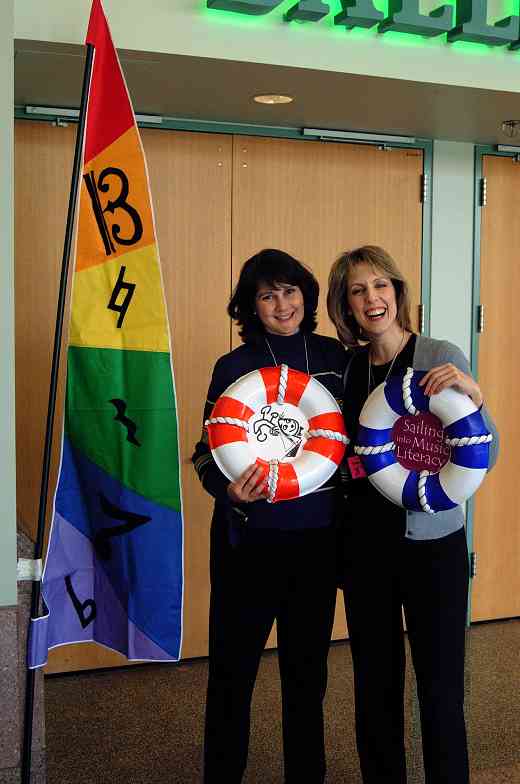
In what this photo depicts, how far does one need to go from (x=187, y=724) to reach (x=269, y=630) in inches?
36.0

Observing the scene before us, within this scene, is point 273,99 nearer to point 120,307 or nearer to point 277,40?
point 277,40

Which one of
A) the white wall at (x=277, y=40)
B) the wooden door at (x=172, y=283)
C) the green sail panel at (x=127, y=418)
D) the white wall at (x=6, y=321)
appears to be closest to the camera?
the white wall at (x=6, y=321)

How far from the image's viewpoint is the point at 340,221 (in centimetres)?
356

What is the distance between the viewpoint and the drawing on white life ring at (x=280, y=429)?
212 centimetres

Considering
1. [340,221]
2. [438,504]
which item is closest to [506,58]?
[340,221]

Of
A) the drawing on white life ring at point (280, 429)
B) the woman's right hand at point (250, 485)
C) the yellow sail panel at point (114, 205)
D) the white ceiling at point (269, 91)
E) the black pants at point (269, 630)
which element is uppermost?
the white ceiling at point (269, 91)

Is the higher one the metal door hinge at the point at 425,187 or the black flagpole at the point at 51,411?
the metal door hinge at the point at 425,187

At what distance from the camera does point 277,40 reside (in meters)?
2.61

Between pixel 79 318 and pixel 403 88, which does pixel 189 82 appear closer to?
pixel 403 88

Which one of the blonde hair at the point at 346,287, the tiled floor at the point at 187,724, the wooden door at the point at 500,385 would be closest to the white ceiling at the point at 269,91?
the wooden door at the point at 500,385

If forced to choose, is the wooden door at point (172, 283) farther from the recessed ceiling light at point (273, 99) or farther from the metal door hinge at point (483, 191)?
the metal door hinge at point (483, 191)

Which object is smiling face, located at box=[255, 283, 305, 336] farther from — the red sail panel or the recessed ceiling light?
the recessed ceiling light

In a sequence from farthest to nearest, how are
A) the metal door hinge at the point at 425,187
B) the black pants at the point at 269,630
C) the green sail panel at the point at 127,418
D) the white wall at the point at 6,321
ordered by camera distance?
1. the metal door hinge at the point at 425,187
2. the black pants at the point at 269,630
3. the green sail panel at the point at 127,418
4. the white wall at the point at 6,321

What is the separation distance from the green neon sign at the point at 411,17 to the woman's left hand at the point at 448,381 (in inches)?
48.8
